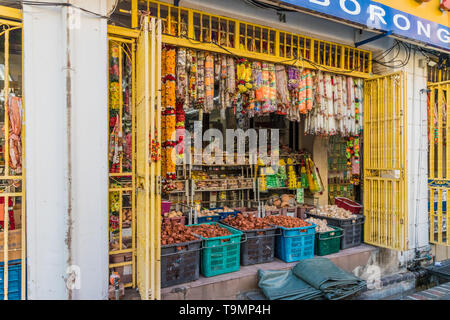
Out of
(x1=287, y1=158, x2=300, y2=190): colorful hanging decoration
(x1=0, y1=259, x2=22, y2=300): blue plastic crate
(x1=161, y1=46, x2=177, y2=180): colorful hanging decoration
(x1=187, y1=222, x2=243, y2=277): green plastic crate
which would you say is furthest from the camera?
(x1=287, y1=158, x2=300, y2=190): colorful hanging decoration

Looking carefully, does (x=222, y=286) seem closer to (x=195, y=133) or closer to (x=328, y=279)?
(x=328, y=279)

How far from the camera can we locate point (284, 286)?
459 cm

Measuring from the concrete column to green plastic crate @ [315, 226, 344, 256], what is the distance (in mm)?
3676

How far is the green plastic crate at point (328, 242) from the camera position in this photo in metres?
5.69

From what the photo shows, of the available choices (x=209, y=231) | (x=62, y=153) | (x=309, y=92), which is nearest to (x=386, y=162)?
(x=309, y=92)

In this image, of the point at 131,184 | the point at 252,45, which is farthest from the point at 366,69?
the point at 131,184

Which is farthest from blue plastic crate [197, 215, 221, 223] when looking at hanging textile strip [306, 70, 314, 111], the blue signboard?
the blue signboard

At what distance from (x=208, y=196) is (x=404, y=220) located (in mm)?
4406

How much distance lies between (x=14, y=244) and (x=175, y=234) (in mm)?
1925

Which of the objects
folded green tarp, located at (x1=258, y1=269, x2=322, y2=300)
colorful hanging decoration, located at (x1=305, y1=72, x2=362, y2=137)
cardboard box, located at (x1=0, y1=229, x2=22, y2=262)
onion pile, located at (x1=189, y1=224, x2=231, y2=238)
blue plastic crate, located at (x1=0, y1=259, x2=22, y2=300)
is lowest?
folded green tarp, located at (x1=258, y1=269, x2=322, y2=300)

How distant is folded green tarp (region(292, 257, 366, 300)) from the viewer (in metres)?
4.44

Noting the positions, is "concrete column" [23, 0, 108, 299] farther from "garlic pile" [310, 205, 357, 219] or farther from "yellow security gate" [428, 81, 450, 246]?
"yellow security gate" [428, 81, 450, 246]

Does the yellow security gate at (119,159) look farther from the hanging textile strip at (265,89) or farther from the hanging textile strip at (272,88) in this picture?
the hanging textile strip at (272,88)

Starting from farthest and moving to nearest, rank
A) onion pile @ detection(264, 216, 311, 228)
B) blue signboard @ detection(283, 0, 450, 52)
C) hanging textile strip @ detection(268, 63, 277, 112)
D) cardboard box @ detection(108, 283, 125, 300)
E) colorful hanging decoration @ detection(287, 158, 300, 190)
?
colorful hanging decoration @ detection(287, 158, 300, 190) → onion pile @ detection(264, 216, 311, 228) → hanging textile strip @ detection(268, 63, 277, 112) → blue signboard @ detection(283, 0, 450, 52) → cardboard box @ detection(108, 283, 125, 300)
